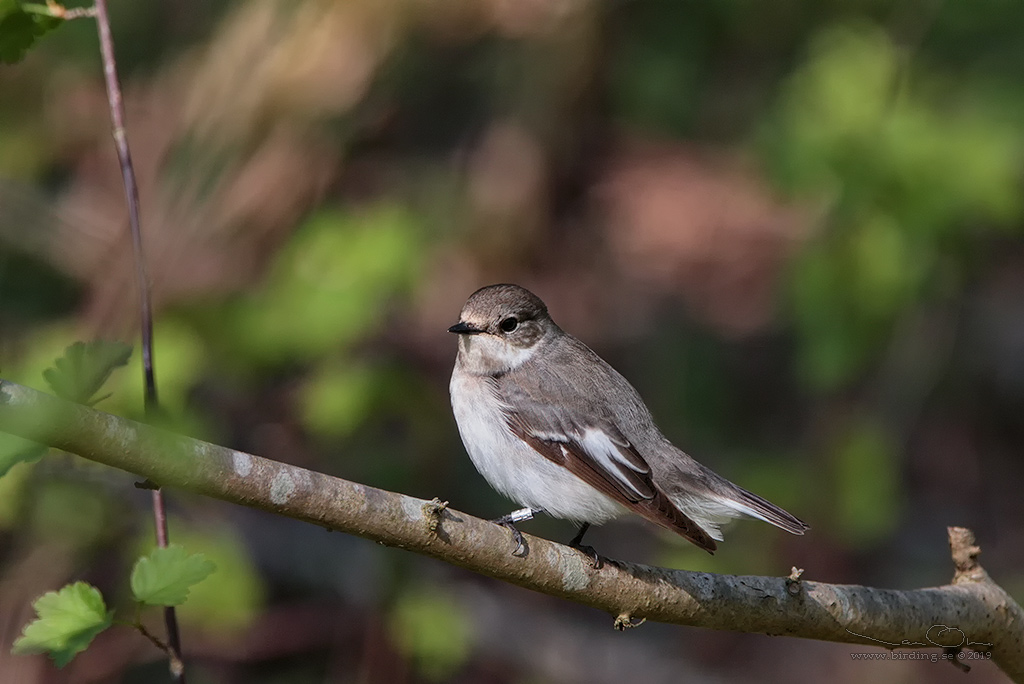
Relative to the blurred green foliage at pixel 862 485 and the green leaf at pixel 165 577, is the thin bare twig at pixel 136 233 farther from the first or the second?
the blurred green foliage at pixel 862 485

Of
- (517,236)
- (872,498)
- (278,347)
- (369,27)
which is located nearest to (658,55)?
(517,236)

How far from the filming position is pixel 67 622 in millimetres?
2344

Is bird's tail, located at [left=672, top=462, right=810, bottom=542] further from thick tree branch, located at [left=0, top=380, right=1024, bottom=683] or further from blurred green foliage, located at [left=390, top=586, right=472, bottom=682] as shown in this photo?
blurred green foliage, located at [left=390, top=586, right=472, bottom=682]

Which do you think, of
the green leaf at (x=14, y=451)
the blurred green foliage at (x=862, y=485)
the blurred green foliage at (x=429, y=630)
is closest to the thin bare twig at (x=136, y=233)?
the green leaf at (x=14, y=451)

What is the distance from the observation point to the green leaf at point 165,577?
2324 millimetres

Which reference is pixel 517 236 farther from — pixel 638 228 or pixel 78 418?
pixel 78 418

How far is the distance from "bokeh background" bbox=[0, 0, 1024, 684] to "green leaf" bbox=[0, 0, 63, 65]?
122 centimetres

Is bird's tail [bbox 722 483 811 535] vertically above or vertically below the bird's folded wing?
above

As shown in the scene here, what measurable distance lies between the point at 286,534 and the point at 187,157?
212 centimetres

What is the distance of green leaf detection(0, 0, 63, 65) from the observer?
252 centimetres

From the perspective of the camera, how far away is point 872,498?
17.6ft

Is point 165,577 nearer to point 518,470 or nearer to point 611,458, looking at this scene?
point 518,470

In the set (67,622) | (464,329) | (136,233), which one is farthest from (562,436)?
(67,622)

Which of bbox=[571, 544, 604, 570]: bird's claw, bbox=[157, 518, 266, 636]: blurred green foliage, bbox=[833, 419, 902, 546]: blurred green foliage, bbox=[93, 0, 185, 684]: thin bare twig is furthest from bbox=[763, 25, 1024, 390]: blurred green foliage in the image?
bbox=[93, 0, 185, 684]: thin bare twig
